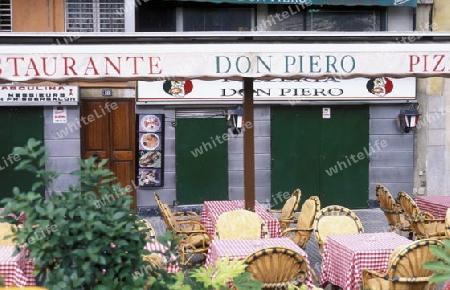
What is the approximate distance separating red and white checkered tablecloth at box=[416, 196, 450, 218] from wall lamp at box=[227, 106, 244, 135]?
4.63 meters

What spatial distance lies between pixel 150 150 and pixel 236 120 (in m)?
2.13

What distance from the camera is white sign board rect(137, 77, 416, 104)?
14664mm

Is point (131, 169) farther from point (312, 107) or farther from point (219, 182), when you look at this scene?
point (312, 107)

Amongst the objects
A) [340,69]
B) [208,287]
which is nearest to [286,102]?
[340,69]

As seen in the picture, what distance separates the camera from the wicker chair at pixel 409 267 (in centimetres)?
657

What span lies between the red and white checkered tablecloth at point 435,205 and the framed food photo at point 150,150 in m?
6.09

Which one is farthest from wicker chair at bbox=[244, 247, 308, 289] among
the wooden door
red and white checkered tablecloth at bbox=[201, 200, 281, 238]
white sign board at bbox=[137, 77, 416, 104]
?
the wooden door

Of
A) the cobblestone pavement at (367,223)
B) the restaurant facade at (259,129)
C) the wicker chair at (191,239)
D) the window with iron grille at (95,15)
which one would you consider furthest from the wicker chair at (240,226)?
the window with iron grille at (95,15)

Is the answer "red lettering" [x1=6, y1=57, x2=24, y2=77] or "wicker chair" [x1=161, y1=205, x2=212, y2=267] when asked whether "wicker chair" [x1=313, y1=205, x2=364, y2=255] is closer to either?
"wicker chair" [x1=161, y1=205, x2=212, y2=267]

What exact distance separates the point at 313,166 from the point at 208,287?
11.6 meters

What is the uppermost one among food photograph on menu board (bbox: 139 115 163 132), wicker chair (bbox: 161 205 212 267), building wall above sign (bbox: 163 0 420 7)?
building wall above sign (bbox: 163 0 420 7)

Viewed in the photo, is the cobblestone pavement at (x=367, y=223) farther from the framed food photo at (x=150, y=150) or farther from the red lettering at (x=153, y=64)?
the red lettering at (x=153, y=64)

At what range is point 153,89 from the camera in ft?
47.9

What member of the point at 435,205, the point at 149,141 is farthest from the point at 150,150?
the point at 435,205
